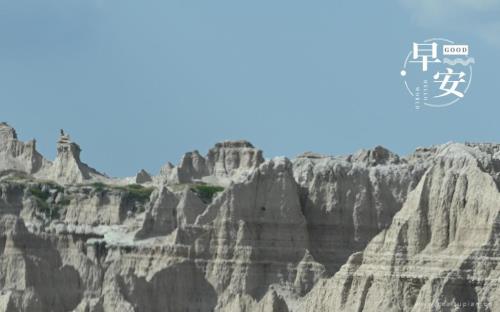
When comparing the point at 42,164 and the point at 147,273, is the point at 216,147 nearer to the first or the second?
the point at 42,164

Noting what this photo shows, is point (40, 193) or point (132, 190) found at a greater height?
point (132, 190)

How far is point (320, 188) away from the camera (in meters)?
105

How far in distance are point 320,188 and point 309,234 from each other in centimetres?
261

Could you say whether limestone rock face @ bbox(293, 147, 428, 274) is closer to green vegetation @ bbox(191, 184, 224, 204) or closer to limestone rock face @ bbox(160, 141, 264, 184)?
green vegetation @ bbox(191, 184, 224, 204)

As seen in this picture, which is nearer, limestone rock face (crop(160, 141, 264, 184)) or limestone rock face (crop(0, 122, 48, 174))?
limestone rock face (crop(160, 141, 264, 184))

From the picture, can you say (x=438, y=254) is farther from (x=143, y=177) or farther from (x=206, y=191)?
(x=143, y=177)

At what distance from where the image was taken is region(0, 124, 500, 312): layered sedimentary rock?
71000 millimetres

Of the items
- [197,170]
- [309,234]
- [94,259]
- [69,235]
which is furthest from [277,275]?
[197,170]

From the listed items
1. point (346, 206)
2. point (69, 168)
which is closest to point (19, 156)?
point (69, 168)

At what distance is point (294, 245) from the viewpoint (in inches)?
4038

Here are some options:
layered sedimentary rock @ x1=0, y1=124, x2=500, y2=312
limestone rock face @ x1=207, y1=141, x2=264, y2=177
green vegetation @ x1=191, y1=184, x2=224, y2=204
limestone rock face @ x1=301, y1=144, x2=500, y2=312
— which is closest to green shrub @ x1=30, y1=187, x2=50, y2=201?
layered sedimentary rock @ x1=0, y1=124, x2=500, y2=312

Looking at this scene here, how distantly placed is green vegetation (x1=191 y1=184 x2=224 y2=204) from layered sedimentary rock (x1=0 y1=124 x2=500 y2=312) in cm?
257

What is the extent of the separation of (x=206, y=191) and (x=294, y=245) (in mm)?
45653

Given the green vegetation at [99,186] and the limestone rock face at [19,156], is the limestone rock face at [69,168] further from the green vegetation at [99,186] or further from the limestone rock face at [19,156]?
the green vegetation at [99,186]
